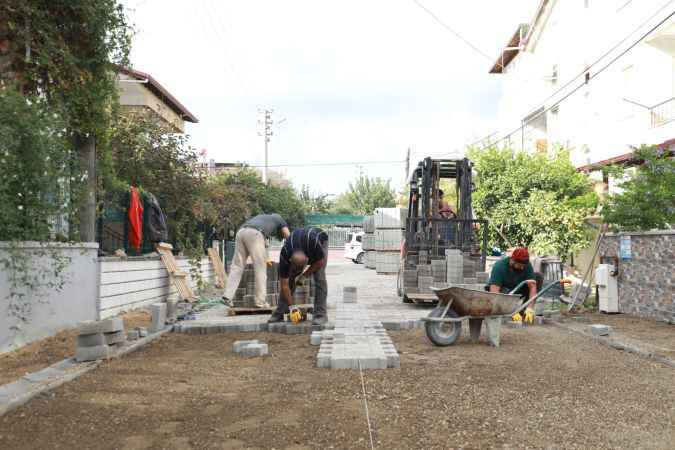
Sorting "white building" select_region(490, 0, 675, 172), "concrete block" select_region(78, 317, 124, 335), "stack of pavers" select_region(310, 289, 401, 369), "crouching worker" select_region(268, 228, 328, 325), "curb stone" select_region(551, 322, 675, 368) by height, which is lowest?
"curb stone" select_region(551, 322, 675, 368)

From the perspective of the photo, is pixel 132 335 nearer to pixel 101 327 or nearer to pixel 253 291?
pixel 101 327

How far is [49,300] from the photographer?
24.8 feet

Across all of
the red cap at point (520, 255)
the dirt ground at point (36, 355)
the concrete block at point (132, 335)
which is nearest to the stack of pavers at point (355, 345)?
the red cap at point (520, 255)

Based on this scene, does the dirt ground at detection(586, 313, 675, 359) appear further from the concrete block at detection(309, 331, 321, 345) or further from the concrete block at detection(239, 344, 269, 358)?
the concrete block at detection(239, 344, 269, 358)

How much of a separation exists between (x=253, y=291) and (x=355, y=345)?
4072 millimetres

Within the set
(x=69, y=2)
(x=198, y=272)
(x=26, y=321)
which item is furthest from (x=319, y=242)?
(x=198, y=272)

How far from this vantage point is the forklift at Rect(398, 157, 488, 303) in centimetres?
1284

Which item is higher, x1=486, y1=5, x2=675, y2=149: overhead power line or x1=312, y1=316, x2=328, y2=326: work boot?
x1=486, y1=5, x2=675, y2=149: overhead power line

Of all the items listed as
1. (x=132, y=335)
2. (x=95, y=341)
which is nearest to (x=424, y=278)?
(x=132, y=335)

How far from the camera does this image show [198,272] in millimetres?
14969

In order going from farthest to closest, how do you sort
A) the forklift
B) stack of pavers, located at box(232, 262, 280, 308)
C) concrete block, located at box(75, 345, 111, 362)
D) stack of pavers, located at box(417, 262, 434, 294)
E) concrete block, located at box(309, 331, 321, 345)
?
the forklift
stack of pavers, located at box(417, 262, 434, 294)
stack of pavers, located at box(232, 262, 280, 308)
concrete block, located at box(309, 331, 321, 345)
concrete block, located at box(75, 345, 111, 362)

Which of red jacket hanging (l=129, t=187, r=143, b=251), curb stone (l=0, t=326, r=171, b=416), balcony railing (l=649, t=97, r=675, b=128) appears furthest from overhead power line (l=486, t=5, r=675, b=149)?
curb stone (l=0, t=326, r=171, b=416)

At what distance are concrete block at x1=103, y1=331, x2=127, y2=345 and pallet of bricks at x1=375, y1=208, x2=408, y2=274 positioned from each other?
718 inches

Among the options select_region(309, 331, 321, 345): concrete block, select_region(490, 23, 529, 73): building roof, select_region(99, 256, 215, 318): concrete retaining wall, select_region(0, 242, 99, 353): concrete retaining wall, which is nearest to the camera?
select_region(0, 242, 99, 353): concrete retaining wall
